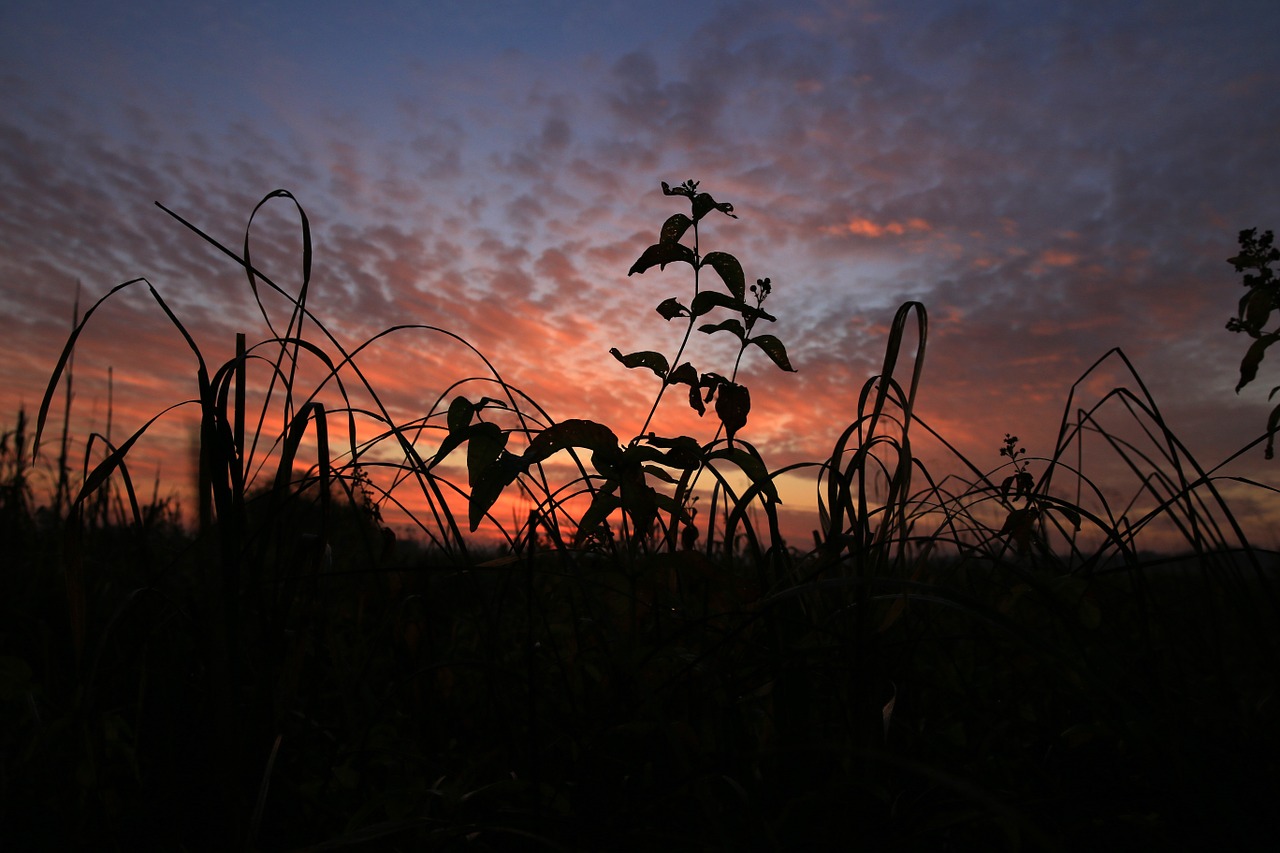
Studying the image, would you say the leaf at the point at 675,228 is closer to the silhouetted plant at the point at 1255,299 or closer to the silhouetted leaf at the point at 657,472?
the silhouetted leaf at the point at 657,472

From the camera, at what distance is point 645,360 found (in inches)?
68.8

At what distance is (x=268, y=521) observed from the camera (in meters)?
1.28

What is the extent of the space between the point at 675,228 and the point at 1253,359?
1.59 metres

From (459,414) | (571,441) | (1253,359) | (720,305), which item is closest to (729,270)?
(720,305)

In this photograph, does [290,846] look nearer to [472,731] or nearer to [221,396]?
[472,731]

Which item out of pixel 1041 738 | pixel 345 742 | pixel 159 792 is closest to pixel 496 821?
pixel 345 742

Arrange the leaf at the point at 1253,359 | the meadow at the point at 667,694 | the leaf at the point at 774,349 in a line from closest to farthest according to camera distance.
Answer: the meadow at the point at 667,694
the leaf at the point at 774,349
the leaf at the point at 1253,359

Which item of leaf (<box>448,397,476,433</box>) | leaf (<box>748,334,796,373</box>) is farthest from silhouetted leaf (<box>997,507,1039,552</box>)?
leaf (<box>448,397,476,433</box>)

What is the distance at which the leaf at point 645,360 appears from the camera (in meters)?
1.73

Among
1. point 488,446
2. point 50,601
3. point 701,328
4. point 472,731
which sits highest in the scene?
point 701,328

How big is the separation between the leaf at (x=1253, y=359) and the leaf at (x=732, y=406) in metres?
1.40

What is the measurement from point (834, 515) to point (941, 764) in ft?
1.81

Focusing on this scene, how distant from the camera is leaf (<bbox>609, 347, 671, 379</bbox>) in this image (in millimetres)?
1734

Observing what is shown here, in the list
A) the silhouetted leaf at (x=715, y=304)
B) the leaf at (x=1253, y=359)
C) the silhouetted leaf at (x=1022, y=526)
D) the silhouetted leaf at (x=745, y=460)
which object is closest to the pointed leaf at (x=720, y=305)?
the silhouetted leaf at (x=715, y=304)
